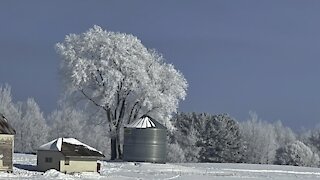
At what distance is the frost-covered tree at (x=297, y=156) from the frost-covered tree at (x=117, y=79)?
35.2 metres

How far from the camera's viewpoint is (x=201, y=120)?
103m

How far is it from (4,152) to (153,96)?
21.5m

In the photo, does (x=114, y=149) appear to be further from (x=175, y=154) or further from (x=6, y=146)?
(x=175, y=154)

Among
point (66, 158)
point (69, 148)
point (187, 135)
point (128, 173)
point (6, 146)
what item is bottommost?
point (128, 173)

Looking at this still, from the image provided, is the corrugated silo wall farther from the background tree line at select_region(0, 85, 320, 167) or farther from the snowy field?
the background tree line at select_region(0, 85, 320, 167)

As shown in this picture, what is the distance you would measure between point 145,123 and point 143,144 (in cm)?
187

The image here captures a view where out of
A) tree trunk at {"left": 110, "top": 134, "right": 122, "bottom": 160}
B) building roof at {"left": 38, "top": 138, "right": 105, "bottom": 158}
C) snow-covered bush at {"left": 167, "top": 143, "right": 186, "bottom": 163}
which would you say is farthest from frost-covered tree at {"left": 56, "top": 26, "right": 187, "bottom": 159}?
snow-covered bush at {"left": 167, "top": 143, "right": 186, "bottom": 163}

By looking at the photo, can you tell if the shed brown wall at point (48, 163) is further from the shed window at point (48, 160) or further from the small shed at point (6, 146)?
the small shed at point (6, 146)

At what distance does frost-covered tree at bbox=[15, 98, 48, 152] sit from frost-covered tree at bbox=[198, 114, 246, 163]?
22.0 metres

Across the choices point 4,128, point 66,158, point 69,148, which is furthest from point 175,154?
point 4,128

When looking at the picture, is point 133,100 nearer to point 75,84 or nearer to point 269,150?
point 75,84

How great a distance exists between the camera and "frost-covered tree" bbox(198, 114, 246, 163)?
100000 mm

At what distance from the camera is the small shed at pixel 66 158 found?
5178 centimetres

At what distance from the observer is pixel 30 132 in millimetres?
104188
